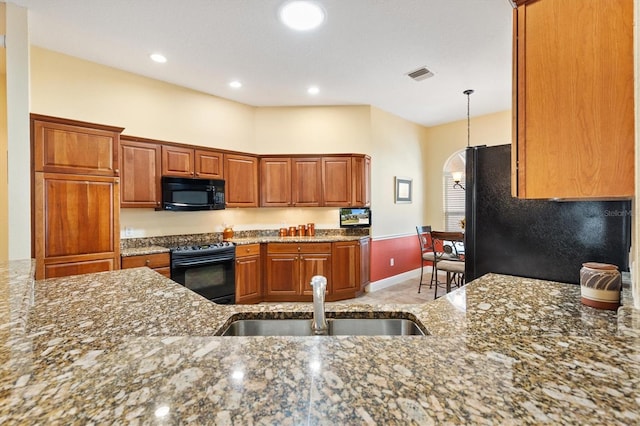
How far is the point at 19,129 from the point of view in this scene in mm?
2336

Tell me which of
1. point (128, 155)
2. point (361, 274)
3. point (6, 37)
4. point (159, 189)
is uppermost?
point (6, 37)

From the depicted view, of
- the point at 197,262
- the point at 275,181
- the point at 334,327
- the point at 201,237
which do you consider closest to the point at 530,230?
the point at 334,327

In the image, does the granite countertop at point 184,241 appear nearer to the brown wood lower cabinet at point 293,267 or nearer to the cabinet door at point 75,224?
the brown wood lower cabinet at point 293,267

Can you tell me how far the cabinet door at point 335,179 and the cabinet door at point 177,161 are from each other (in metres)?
1.81

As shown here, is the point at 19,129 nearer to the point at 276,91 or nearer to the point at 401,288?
the point at 276,91

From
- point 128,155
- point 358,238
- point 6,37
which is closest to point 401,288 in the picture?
point 358,238

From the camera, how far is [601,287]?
1110 millimetres

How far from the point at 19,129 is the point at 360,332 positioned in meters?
2.99

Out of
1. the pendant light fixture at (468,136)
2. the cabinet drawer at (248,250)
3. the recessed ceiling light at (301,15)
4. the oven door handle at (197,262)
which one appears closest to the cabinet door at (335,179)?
the cabinet drawer at (248,250)

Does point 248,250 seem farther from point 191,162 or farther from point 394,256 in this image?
point 394,256

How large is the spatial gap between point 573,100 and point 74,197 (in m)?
3.42

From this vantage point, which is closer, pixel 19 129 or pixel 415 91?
pixel 19 129

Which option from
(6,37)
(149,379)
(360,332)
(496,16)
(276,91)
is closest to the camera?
(149,379)

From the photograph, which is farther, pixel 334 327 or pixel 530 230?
pixel 530 230
